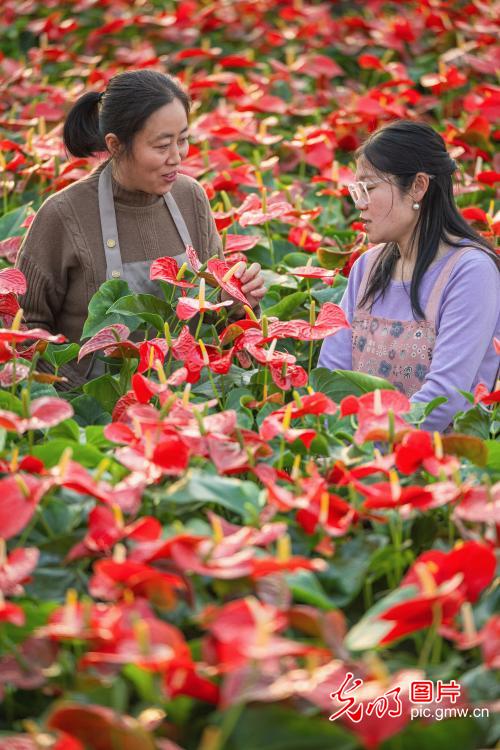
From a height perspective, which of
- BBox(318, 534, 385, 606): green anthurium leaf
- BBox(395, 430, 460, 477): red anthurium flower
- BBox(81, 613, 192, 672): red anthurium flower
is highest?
BBox(81, 613, 192, 672): red anthurium flower

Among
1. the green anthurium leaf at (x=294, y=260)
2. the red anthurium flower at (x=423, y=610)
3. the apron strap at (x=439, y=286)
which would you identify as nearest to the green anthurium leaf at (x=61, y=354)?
the apron strap at (x=439, y=286)

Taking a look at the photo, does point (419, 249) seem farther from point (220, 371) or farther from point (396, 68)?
point (396, 68)

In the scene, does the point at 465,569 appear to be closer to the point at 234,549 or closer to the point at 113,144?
the point at 234,549

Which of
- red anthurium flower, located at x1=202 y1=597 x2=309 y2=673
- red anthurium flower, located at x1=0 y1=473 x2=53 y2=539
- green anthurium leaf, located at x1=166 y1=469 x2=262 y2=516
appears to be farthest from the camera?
green anthurium leaf, located at x1=166 y1=469 x2=262 y2=516

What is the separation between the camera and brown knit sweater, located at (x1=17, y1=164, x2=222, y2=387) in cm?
216

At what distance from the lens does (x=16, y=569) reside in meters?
1.11

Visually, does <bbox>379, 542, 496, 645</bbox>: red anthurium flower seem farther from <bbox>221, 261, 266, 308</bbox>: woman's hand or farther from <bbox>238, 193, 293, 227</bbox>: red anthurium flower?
<bbox>238, 193, 293, 227</bbox>: red anthurium flower

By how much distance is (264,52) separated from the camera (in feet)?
14.7

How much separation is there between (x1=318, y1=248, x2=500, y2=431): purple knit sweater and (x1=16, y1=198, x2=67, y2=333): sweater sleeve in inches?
26.1

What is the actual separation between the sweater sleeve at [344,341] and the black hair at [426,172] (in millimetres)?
76

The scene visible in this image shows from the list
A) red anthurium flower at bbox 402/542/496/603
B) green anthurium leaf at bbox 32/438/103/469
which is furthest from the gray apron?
red anthurium flower at bbox 402/542/496/603

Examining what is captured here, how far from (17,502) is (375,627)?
0.41m

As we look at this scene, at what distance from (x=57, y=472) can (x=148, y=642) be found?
320 millimetres

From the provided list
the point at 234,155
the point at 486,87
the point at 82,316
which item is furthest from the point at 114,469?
the point at 486,87
